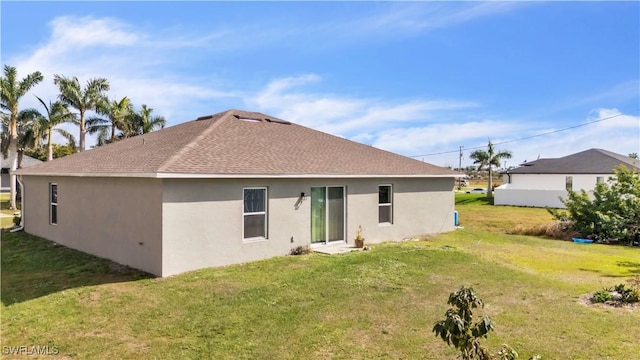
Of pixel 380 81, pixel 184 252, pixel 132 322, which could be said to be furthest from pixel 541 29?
pixel 132 322

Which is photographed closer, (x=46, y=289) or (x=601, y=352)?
(x=601, y=352)

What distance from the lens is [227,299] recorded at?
7785 mm

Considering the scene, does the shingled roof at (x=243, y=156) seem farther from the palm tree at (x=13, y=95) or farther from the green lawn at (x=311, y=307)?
the palm tree at (x=13, y=95)

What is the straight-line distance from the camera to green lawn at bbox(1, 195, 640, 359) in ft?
18.9

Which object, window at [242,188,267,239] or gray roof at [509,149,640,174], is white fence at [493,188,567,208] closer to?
gray roof at [509,149,640,174]

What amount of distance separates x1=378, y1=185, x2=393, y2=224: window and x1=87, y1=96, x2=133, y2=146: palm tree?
101 feet

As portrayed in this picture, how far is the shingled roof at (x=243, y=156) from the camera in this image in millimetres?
10484

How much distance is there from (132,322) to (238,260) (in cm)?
414

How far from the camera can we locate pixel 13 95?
28.8 meters

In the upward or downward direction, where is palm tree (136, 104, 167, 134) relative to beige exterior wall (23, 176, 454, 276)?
upward

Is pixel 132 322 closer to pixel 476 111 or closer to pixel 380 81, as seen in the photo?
pixel 380 81

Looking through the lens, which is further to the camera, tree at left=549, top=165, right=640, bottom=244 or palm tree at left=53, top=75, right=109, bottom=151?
palm tree at left=53, top=75, right=109, bottom=151

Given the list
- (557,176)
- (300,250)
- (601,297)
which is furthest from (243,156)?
(557,176)

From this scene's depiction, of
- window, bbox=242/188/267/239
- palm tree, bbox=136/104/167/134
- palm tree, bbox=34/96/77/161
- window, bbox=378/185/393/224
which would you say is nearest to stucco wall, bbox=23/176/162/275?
window, bbox=242/188/267/239
